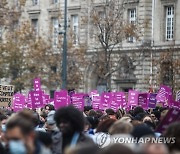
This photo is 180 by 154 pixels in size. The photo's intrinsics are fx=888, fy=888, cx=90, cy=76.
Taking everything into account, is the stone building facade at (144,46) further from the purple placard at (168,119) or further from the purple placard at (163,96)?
the purple placard at (168,119)

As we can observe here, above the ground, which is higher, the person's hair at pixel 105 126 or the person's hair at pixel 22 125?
the person's hair at pixel 22 125

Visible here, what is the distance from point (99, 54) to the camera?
171 ft

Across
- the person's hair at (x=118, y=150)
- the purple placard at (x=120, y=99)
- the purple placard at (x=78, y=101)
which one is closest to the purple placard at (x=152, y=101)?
the purple placard at (x=120, y=99)

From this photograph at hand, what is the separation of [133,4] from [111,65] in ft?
14.6

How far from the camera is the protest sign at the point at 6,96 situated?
22.7 m

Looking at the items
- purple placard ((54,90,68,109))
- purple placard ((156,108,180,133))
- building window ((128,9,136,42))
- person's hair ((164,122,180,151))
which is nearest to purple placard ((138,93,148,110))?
purple placard ((54,90,68,109))

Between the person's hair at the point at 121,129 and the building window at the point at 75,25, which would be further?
the building window at the point at 75,25

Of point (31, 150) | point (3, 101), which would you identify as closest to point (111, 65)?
point (3, 101)

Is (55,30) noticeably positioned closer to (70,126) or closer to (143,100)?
(143,100)

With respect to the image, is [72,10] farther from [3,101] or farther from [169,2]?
[3,101]

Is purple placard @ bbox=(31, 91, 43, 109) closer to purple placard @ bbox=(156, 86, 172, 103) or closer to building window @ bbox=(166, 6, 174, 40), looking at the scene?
purple placard @ bbox=(156, 86, 172, 103)

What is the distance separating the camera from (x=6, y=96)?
22.9m

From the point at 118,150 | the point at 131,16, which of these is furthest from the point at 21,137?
the point at 131,16

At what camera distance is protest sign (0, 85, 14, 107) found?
22.7 meters
